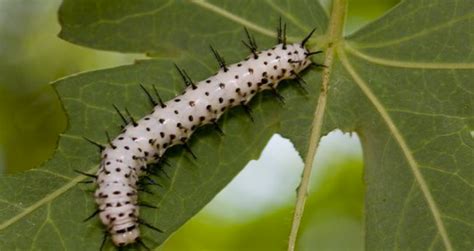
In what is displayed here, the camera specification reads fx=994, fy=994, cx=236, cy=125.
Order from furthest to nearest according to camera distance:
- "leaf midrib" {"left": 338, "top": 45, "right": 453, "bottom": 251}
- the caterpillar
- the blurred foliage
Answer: the blurred foliage → the caterpillar → "leaf midrib" {"left": 338, "top": 45, "right": 453, "bottom": 251}

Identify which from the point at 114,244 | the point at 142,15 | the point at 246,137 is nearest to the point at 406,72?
the point at 246,137

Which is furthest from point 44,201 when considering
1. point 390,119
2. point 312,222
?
point 312,222

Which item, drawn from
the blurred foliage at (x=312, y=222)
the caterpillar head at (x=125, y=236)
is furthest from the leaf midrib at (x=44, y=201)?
the blurred foliage at (x=312, y=222)

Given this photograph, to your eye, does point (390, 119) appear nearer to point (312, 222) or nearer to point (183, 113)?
point (183, 113)

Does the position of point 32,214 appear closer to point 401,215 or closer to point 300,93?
point 300,93

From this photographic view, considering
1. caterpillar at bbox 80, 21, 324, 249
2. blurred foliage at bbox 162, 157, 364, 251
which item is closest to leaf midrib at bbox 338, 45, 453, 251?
caterpillar at bbox 80, 21, 324, 249

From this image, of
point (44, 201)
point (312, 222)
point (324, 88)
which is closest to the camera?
point (44, 201)

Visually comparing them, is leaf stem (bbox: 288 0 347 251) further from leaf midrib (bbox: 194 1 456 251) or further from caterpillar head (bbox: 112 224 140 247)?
caterpillar head (bbox: 112 224 140 247)
